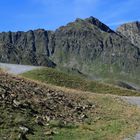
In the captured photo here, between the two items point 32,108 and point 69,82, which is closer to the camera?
point 32,108

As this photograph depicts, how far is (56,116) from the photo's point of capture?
2656 centimetres

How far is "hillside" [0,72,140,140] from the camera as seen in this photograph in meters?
22.3

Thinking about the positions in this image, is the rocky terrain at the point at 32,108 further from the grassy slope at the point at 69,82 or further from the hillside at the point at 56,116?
the grassy slope at the point at 69,82

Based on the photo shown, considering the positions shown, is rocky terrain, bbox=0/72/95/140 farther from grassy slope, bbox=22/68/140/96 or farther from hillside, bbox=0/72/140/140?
grassy slope, bbox=22/68/140/96

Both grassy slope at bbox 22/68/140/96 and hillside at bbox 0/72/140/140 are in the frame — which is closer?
A: hillside at bbox 0/72/140/140

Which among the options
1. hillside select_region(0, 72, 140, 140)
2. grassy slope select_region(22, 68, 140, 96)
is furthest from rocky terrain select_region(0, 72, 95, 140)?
grassy slope select_region(22, 68, 140, 96)

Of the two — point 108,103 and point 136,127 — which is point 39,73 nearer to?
point 108,103

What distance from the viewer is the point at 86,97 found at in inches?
Result: 1476

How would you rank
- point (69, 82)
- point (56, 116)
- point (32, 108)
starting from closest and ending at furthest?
point (56, 116) < point (32, 108) < point (69, 82)

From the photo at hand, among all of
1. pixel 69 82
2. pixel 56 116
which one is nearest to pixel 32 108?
pixel 56 116

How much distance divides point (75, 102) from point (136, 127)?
846 cm

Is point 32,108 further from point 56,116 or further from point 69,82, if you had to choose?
point 69,82

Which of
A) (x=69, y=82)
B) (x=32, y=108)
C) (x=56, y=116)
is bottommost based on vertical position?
(x=56, y=116)

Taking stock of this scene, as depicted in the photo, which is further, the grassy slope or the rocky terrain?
the grassy slope
